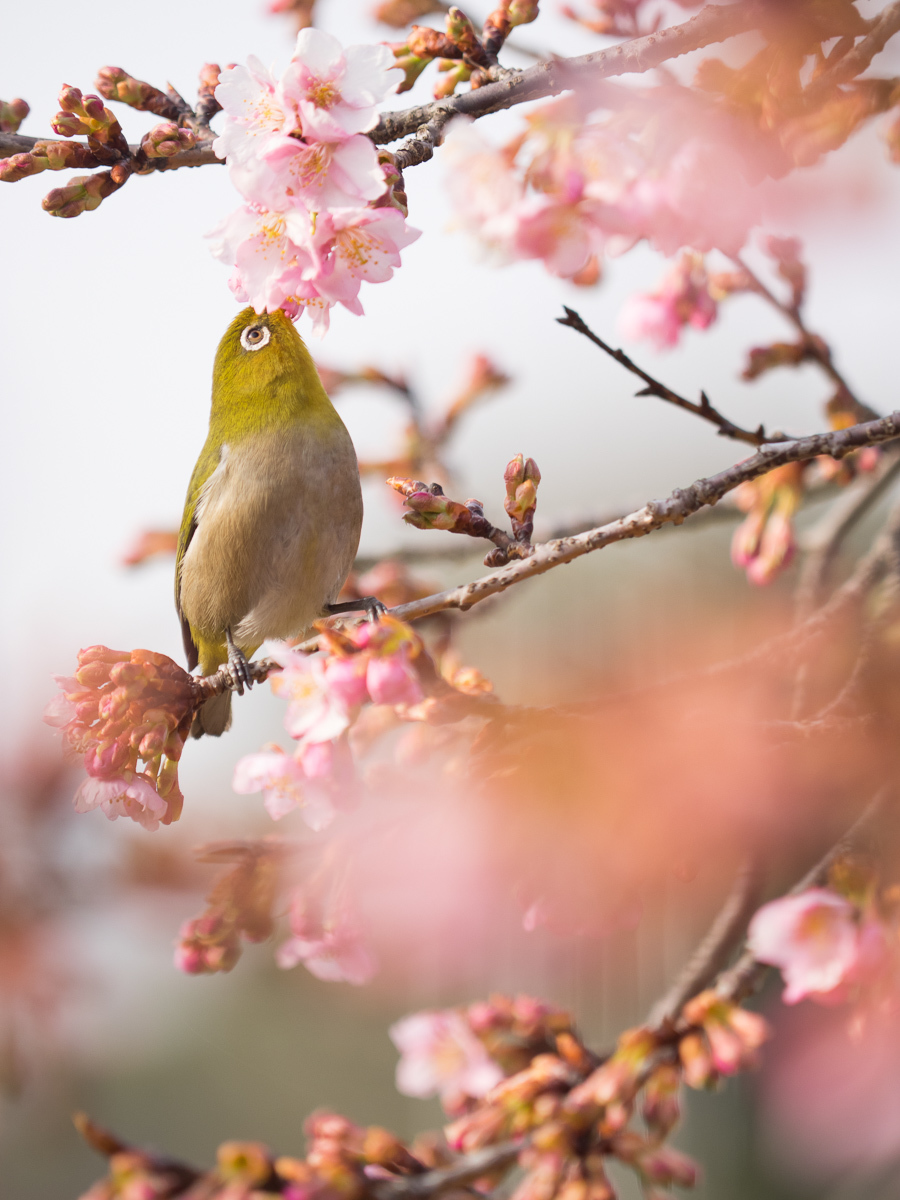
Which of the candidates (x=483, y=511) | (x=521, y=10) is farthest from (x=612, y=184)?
(x=483, y=511)

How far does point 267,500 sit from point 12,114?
3.29ft

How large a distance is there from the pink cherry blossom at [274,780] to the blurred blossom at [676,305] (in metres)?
1.92

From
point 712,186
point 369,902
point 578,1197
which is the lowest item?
point 578,1197

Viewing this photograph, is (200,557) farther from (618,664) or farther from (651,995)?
(651,995)

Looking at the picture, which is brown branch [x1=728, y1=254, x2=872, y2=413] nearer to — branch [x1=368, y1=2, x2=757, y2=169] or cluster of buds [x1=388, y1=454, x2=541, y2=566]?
branch [x1=368, y1=2, x2=757, y2=169]

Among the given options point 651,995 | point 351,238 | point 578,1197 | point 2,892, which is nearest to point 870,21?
point 351,238

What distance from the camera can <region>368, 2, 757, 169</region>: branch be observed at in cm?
150

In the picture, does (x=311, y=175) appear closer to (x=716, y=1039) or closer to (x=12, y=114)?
(x=12, y=114)

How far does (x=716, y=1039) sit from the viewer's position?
1547mm

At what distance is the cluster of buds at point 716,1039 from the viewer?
1498 mm

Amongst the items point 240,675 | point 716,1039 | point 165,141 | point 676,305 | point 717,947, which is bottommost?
point 716,1039

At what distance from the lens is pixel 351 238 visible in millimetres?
1526

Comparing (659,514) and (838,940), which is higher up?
(659,514)

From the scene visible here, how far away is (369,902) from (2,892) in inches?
104
